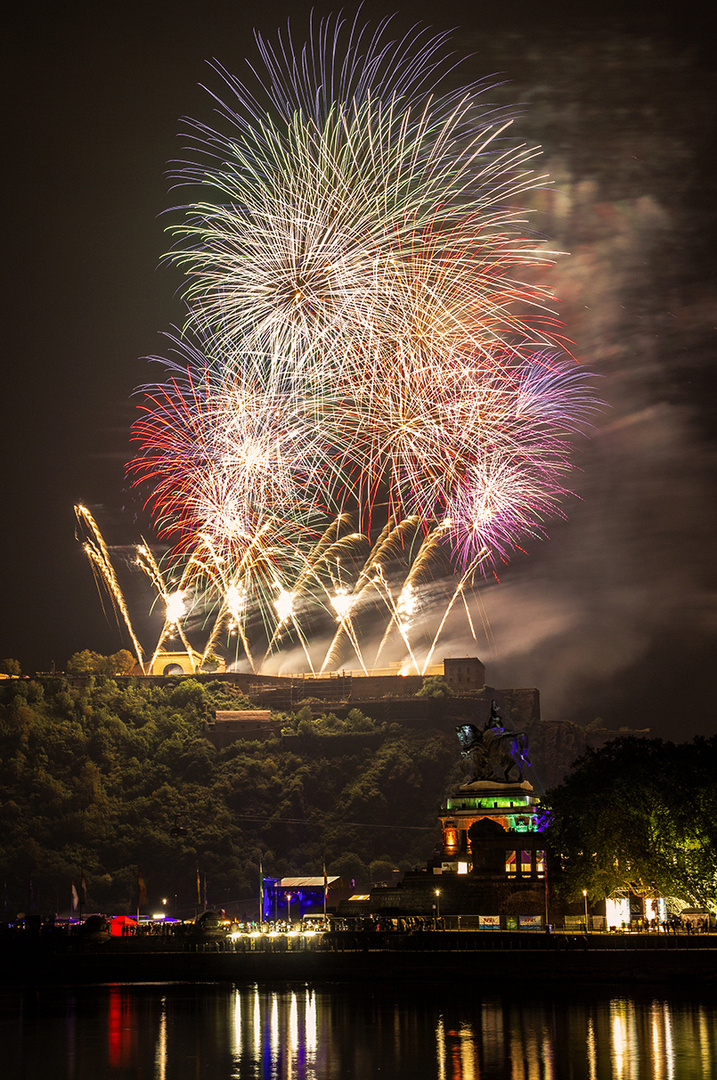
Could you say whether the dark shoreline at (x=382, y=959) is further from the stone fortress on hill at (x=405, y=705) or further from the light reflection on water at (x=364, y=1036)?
the stone fortress on hill at (x=405, y=705)

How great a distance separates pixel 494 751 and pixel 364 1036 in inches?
1772

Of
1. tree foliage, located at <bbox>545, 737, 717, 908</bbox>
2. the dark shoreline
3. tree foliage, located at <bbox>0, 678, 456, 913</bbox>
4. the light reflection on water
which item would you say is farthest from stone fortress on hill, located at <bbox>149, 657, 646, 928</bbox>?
the light reflection on water

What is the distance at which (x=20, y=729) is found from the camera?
138m

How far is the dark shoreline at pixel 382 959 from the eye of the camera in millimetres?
53312

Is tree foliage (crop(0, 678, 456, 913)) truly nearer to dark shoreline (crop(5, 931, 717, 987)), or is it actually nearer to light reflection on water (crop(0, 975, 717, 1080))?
dark shoreline (crop(5, 931, 717, 987))

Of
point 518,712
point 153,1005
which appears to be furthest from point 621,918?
point 518,712

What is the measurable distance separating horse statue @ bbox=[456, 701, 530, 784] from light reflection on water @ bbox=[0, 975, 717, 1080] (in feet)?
99.9

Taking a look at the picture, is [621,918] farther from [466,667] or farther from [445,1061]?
[466,667]

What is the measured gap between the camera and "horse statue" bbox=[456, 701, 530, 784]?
8394 cm

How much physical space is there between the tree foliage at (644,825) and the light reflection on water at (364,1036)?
11836 millimetres

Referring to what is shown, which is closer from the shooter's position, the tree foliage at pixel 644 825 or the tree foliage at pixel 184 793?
the tree foliage at pixel 644 825

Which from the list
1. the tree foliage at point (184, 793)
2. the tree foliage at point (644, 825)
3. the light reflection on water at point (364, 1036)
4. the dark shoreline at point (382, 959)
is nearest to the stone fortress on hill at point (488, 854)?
the tree foliage at point (644, 825)

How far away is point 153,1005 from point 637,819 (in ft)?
79.0

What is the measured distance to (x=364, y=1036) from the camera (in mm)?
40469
